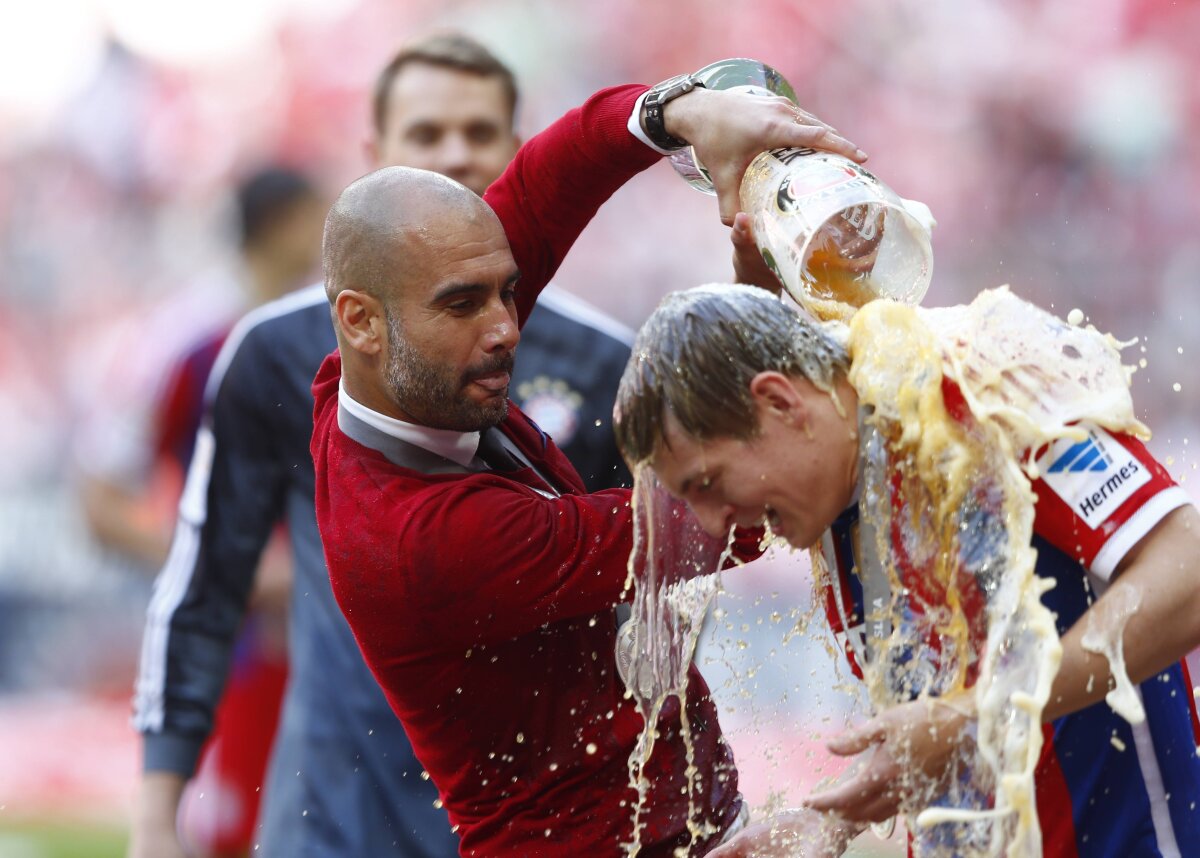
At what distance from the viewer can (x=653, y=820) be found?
2.82 meters

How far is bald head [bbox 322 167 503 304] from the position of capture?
9.02 ft

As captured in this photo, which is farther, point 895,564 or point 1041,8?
point 1041,8

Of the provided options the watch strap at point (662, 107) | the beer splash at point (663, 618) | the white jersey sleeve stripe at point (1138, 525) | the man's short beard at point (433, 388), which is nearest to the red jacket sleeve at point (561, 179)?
the watch strap at point (662, 107)

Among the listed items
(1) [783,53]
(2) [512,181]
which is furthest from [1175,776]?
(1) [783,53]

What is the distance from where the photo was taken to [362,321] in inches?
111

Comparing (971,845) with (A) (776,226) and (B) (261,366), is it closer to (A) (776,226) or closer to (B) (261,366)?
(A) (776,226)

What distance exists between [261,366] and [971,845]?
2459 millimetres

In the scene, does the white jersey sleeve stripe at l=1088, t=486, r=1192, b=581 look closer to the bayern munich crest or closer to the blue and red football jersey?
the blue and red football jersey

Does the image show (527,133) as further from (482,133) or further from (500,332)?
(500,332)

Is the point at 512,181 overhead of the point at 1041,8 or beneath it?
beneath

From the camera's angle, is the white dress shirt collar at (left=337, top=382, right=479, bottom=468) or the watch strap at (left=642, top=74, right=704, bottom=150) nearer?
the white dress shirt collar at (left=337, top=382, right=479, bottom=468)

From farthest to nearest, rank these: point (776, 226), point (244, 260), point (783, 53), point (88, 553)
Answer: point (783, 53) → point (88, 553) → point (244, 260) → point (776, 226)

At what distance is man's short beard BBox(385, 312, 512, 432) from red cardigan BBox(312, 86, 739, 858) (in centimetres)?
10

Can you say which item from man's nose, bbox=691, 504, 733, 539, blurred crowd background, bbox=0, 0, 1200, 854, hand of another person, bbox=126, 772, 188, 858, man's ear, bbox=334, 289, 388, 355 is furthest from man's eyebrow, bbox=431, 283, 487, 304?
blurred crowd background, bbox=0, 0, 1200, 854
